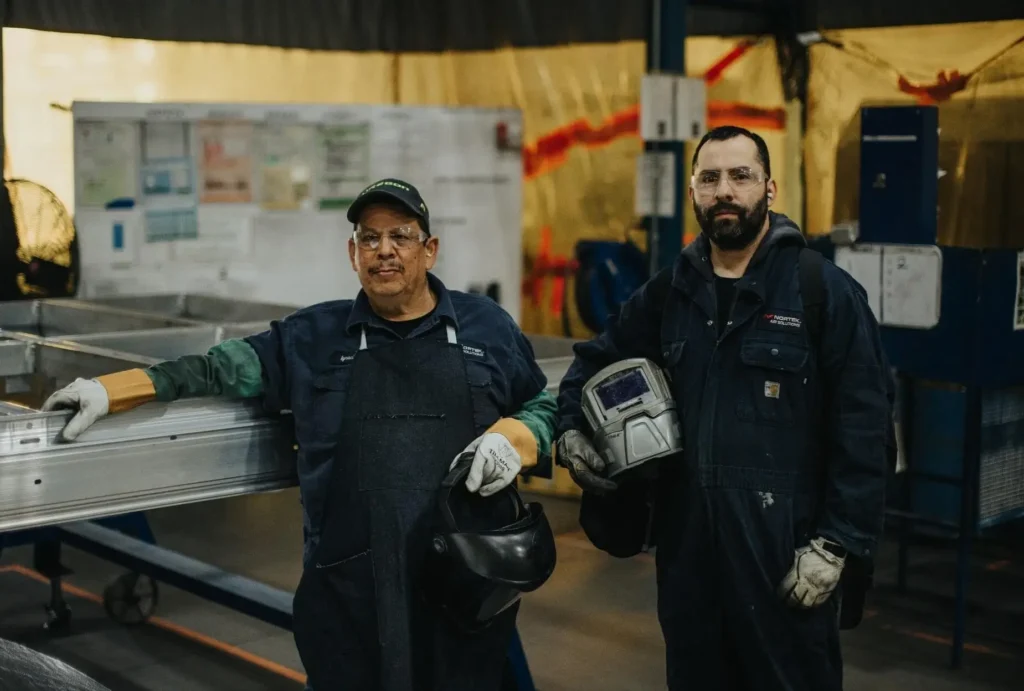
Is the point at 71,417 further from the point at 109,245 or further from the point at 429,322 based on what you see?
the point at 109,245

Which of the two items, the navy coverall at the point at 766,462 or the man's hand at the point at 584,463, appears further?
the man's hand at the point at 584,463

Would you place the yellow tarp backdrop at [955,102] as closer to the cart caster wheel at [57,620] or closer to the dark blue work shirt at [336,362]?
the dark blue work shirt at [336,362]

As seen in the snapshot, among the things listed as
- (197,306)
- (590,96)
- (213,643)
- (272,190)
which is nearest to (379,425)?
(213,643)

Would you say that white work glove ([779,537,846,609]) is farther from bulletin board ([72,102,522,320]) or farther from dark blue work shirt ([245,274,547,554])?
bulletin board ([72,102,522,320])

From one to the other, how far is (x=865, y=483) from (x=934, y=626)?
8.56 feet

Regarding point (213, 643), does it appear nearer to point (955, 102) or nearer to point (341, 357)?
point (341, 357)

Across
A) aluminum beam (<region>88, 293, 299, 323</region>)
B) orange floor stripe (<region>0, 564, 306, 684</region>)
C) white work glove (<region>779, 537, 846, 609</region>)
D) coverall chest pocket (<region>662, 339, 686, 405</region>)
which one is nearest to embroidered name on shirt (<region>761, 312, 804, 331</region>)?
coverall chest pocket (<region>662, 339, 686, 405</region>)

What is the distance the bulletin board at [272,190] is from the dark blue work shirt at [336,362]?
3.63 metres

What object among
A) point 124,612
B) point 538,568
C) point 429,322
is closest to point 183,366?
point 429,322

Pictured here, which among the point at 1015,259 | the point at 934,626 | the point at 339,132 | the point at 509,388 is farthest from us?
the point at 339,132

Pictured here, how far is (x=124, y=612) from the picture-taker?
4945 mm

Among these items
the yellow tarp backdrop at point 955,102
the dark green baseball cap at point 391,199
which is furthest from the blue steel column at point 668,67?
the dark green baseball cap at point 391,199

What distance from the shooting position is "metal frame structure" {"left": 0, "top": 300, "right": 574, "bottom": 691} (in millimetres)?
2605

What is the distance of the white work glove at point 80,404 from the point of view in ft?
8.57
